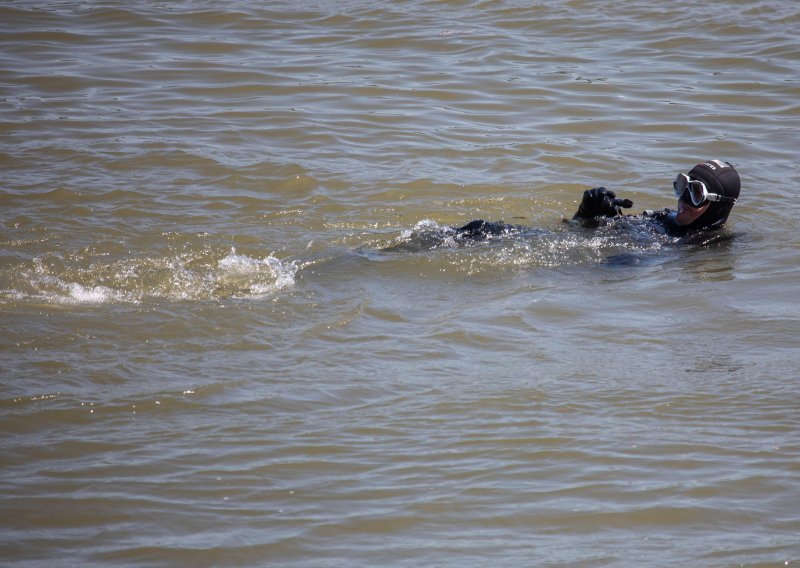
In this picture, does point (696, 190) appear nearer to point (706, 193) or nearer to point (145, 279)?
point (706, 193)

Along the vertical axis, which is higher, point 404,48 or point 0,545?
point 404,48

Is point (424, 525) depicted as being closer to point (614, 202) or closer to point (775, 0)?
point (614, 202)

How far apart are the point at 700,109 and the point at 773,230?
12.7 feet

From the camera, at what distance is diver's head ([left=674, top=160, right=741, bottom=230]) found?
25.3 feet

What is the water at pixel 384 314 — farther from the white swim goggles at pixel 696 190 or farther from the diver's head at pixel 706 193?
the white swim goggles at pixel 696 190

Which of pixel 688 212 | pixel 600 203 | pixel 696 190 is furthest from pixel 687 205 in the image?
pixel 600 203

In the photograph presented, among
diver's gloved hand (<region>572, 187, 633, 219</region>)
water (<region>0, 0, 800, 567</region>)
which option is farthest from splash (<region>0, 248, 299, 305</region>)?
diver's gloved hand (<region>572, 187, 633, 219</region>)

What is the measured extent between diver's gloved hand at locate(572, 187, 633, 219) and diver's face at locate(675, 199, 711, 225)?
0.46m

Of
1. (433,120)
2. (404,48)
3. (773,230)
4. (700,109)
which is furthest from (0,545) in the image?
(404,48)

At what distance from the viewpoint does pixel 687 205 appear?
787 centimetres

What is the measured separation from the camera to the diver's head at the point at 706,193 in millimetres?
7719

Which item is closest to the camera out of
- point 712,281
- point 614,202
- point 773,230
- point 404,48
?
point 712,281

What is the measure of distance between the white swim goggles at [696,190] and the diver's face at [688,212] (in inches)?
3.9

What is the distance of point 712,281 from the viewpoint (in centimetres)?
715
